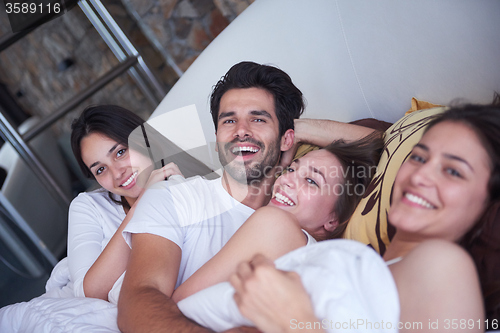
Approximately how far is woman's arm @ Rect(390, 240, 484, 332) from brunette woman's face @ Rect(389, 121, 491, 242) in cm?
4

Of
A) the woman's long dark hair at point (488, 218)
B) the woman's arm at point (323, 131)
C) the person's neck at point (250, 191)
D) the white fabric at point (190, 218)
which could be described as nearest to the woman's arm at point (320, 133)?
the woman's arm at point (323, 131)

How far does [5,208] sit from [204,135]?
2.11ft

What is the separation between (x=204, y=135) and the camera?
118 centimetres

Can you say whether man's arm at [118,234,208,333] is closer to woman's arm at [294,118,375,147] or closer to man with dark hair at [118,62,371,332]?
man with dark hair at [118,62,371,332]

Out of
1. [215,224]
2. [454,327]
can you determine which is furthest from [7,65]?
[454,327]

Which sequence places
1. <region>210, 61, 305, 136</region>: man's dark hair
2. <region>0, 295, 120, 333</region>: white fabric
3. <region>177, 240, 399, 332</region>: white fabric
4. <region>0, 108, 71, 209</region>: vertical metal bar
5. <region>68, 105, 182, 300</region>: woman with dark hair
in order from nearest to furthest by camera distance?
<region>177, 240, 399, 332</region>: white fabric < <region>0, 295, 120, 333</region>: white fabric < <region>68, 105, 182, 300</region>: woman with dark hair < <region>210, 61, 305, 136</region>: man's dark hair < <region>0, 108, 71, 209</region>: vertical metal bar

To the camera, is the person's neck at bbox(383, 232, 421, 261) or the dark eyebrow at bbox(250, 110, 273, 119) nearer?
the person's neck at bbox(383, 232, 421, 261)

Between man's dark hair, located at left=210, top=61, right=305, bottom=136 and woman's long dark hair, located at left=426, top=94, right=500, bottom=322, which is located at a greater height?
man's dark hair, located at left=210, top=61, right=305, bottom=136

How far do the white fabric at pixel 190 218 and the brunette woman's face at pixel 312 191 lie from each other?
0.44 feet

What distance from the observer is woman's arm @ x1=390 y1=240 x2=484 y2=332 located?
0.44 m

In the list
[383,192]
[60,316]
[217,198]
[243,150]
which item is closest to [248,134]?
[243,150]

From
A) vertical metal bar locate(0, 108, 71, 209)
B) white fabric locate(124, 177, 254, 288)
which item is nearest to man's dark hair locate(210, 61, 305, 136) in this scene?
white fabric locate(124, 177, 254, 288)

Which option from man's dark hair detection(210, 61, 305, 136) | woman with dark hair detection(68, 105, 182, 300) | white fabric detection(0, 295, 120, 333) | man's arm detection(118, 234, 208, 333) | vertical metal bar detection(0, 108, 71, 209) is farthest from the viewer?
vertical metal bar detection(0, 108, 71, 209)

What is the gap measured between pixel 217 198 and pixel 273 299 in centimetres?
46
